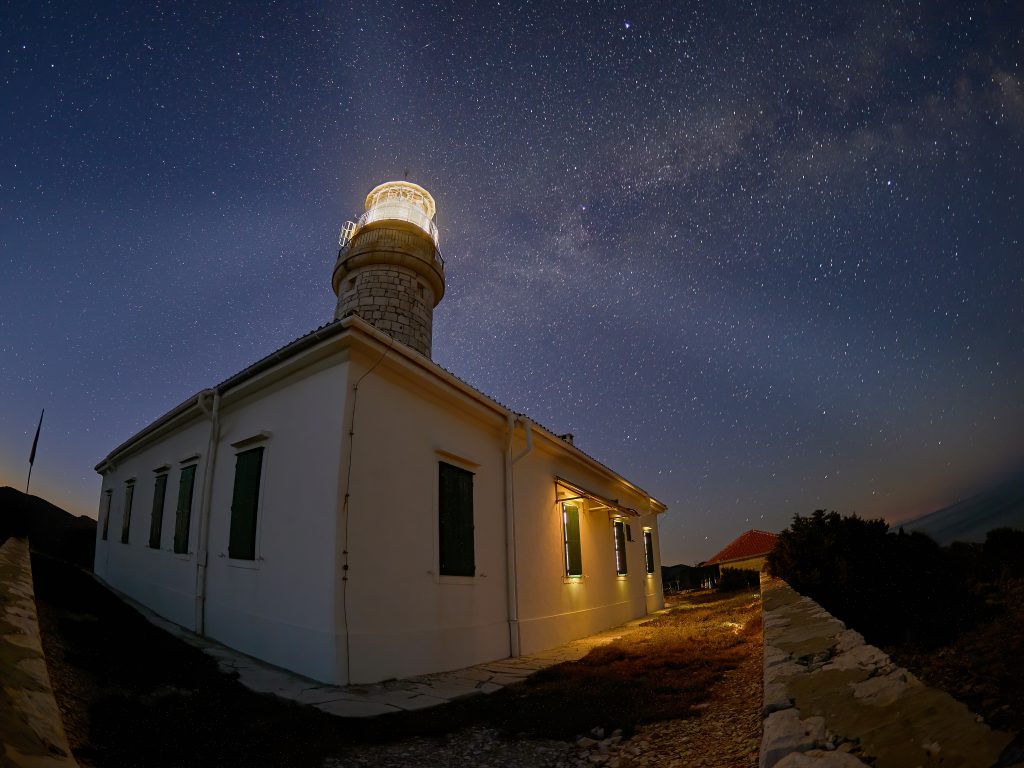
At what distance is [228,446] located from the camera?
7984 mm

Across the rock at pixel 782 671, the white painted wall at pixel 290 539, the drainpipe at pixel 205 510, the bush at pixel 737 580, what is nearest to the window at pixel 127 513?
the drainpipe at pixel 205 510

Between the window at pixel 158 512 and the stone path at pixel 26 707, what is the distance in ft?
23.7

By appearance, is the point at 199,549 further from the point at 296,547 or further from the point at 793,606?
the point at 793,606

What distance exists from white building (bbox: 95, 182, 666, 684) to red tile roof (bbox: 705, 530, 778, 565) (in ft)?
66.8

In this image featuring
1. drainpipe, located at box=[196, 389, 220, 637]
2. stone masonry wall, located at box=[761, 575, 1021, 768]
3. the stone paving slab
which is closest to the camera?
stone masonry wall, located at box=[761, 575, 1021, 768]

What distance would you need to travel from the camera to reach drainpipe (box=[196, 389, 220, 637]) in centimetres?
790

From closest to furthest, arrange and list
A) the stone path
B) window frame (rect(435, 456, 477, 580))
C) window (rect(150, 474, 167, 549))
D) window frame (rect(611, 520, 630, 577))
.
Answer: the stone path
window frame (rect(435, 456, 477, 580))
window (rect(150, 474, 167, 549))
window frame (rect(611, 520, 630, 577))

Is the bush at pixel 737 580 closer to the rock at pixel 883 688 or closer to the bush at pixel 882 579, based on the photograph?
the bush at pixel 882 579

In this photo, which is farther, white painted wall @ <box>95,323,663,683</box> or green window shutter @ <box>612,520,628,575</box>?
green window shutter @ <box>612,520,628,575</box>

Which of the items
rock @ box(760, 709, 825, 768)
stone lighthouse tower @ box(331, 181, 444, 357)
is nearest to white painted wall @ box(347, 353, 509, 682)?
rock @ box(760, 709, 825, 768)

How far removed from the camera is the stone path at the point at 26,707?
1.68 metres

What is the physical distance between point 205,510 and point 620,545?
10.6m

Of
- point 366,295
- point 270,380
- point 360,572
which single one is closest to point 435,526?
point 360,572

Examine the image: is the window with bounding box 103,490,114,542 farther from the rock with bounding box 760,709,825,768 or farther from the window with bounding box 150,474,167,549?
the rock with bounding box 760,709,825,768
